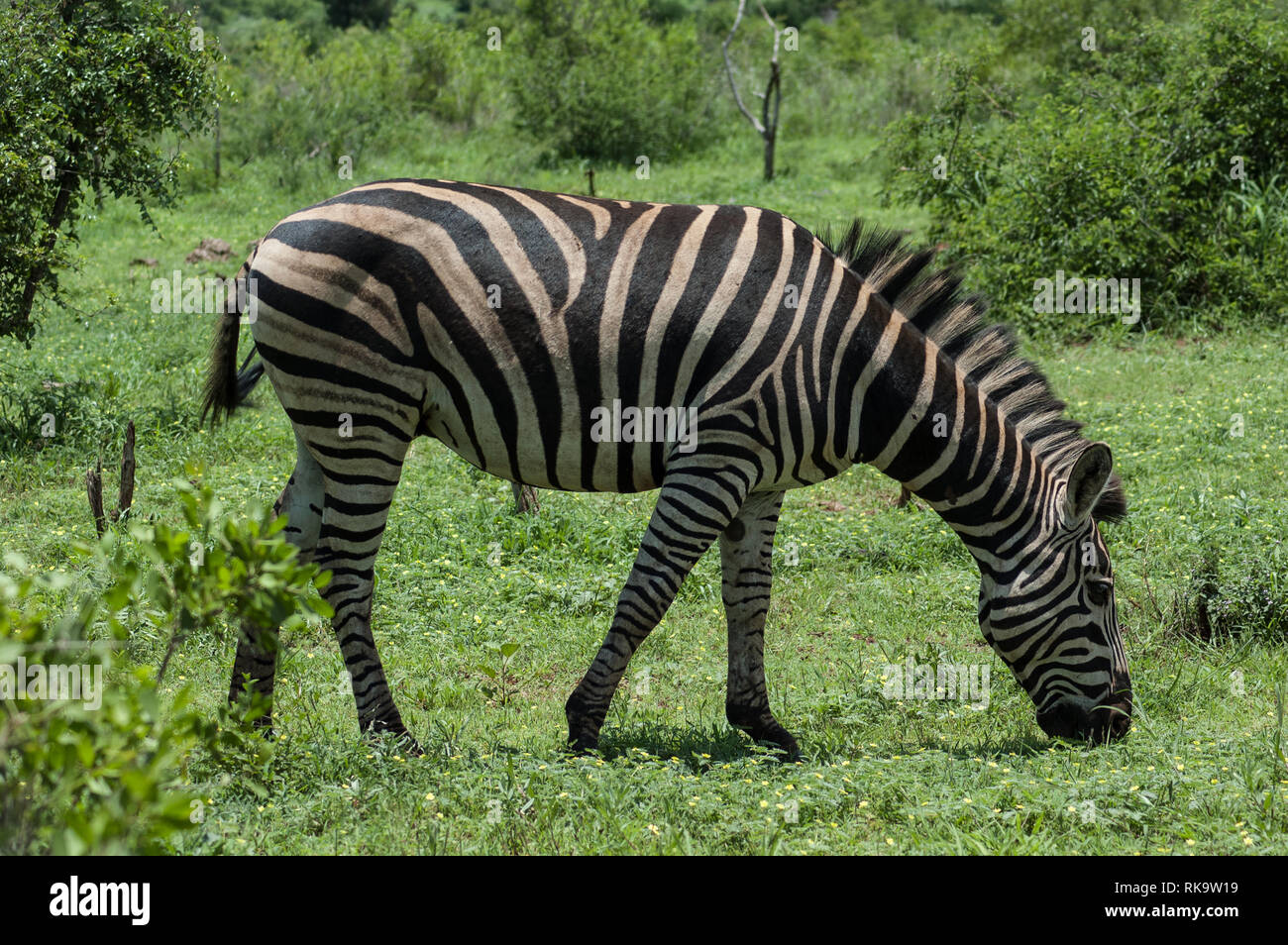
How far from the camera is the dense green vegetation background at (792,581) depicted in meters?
4.57

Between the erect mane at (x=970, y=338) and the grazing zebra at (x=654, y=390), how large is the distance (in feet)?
0.04

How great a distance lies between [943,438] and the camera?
18.6 ft

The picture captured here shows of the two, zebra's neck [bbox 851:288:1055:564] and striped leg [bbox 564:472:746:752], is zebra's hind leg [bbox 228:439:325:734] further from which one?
zebra's neck [bbox 851:288:1055:564]

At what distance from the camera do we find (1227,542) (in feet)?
24.7

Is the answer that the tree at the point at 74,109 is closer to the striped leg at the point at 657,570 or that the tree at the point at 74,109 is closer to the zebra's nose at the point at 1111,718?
the striped leg at the point at 657,570

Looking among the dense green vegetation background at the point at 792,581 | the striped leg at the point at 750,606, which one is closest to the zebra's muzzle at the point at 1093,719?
the dense green vegetation background at the point at 792,581

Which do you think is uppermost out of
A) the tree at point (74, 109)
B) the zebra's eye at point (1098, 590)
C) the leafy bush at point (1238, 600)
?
the tree at point (74, 109)

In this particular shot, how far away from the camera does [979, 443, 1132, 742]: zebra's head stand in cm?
569

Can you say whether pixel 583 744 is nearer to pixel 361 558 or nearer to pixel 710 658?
pixel 361 558

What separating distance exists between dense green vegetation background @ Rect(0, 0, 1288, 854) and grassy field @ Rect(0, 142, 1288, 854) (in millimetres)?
26

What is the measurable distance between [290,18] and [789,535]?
43.8 meters
